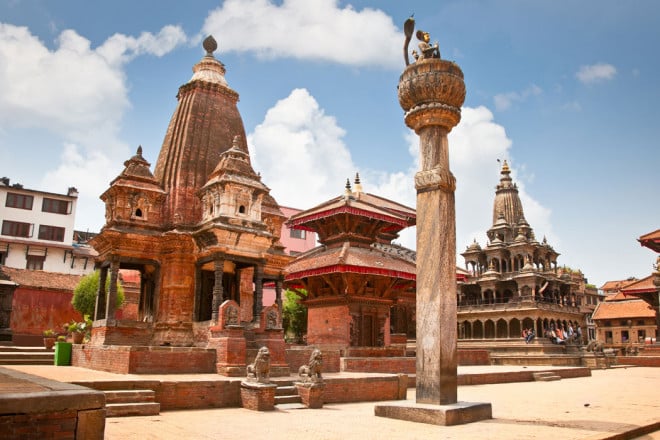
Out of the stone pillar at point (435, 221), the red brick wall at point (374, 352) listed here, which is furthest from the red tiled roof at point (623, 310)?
the stone pillar at point (435, 221)

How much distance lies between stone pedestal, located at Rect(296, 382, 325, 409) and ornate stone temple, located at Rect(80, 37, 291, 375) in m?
2.57

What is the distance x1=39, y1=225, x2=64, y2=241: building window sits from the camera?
4316 centimetres

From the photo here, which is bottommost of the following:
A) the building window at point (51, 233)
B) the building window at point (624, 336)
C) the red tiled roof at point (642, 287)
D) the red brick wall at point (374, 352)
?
the red brick wall at point (374, 352)

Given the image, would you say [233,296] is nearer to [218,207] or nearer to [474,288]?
[218,207]

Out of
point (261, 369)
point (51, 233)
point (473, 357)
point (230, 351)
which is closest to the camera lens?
point (261, 369)

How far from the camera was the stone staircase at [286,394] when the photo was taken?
12.6m

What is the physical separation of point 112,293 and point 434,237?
11.0 m

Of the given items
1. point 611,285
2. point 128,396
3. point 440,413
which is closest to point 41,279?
point 128,396

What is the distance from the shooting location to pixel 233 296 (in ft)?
60.8

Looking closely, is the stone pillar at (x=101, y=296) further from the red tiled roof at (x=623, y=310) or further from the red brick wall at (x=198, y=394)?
the red tiled roof at (x=623, y=310)

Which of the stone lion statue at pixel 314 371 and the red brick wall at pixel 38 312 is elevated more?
the red brick wall at pixel 38 312

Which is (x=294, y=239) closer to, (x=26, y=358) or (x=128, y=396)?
(x=26, y=358)

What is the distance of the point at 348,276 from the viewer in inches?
899

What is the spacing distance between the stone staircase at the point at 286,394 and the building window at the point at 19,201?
1469 inches
